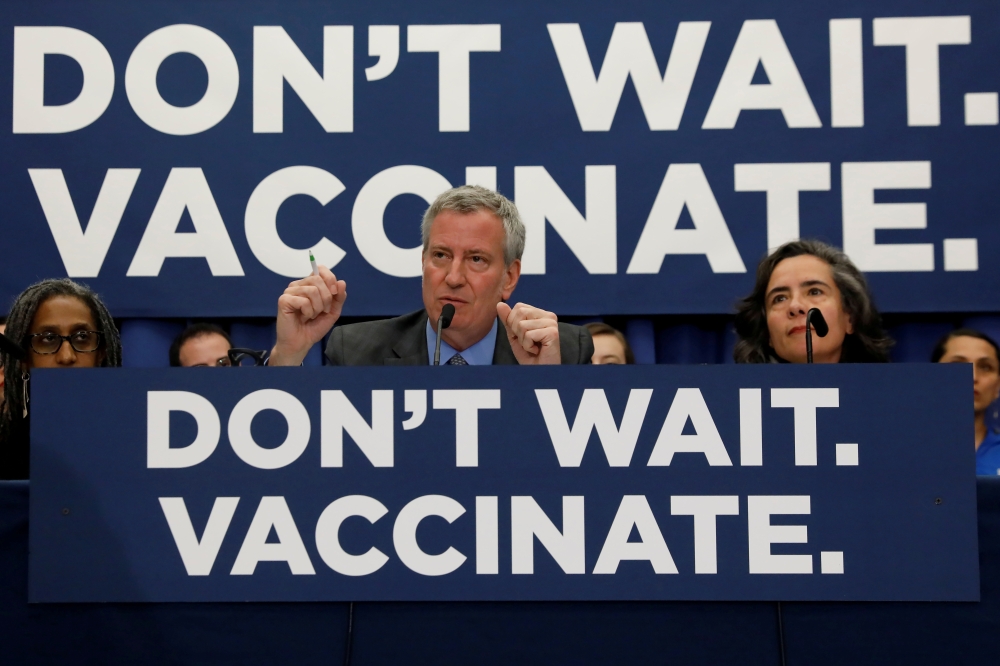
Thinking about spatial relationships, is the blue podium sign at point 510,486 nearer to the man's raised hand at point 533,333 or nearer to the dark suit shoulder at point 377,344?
the man's raised hand at point 533,333

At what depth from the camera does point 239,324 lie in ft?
8.79

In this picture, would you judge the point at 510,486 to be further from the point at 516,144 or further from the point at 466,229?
the point at 516,144

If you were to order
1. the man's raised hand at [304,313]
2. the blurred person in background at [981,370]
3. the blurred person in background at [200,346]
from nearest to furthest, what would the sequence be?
the man's raised hand at [304,313] < the blurred person in background at [981,370] < the blurred person in background at [200,346]

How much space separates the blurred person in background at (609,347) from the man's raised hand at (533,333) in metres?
0.84

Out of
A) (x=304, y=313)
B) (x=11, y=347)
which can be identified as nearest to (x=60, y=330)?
(x=304, y=313)

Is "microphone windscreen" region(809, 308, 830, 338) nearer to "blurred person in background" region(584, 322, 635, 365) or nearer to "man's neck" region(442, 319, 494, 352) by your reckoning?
"man's neck" region(442, 319, 494, 352)

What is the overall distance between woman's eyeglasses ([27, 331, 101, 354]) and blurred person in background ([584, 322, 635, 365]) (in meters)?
1.12

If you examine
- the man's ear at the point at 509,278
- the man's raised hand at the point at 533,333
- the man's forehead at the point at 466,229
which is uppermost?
the man's forehead at the point at 466,229

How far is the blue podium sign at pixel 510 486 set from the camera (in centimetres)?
104

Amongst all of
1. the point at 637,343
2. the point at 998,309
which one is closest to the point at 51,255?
the point at 637,343

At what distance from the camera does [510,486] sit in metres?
1.05

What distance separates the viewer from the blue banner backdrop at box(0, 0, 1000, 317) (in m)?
2.51

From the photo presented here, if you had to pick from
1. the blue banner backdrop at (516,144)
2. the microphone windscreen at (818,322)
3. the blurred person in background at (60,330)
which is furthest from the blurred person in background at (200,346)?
the microphone windscreen at (818,322)

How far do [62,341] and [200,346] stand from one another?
735mm
